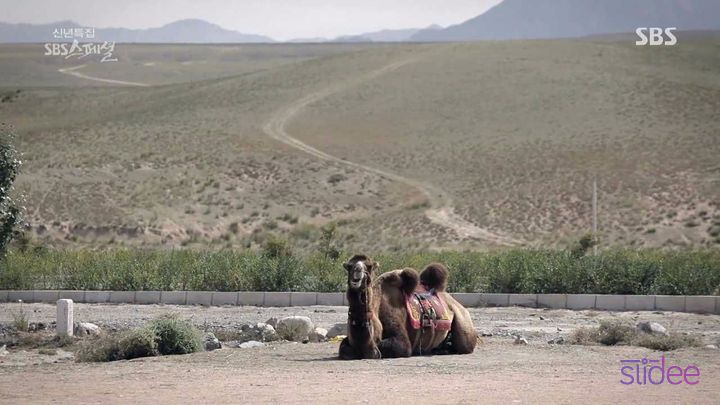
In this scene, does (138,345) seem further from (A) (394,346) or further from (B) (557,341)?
(B) (557,341)

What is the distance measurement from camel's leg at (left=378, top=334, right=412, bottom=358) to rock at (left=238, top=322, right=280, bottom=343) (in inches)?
141

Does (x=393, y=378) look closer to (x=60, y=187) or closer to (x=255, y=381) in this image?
(x=255, y=381)

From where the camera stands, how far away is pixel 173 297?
24469 millimetres

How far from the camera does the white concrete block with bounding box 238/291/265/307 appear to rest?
79.4 ft

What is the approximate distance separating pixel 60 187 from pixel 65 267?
31.9 m

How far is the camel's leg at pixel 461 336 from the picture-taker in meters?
15.0

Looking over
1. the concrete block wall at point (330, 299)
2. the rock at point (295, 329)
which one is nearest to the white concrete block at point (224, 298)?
the concrete block wall at point (330, 299)

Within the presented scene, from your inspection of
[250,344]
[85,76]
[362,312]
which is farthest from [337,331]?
[85,76]

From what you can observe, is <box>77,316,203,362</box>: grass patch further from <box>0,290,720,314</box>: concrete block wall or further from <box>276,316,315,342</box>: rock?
<box>0,290,720,314</box>: concrete block wall

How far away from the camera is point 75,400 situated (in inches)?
442

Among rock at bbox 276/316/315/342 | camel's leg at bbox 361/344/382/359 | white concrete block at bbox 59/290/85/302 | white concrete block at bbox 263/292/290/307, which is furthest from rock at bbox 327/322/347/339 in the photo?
white concrete block at bbox 59/290/85/302

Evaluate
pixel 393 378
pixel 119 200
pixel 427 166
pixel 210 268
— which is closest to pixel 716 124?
pixel 427 166

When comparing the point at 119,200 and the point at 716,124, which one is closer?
the point at 119,200

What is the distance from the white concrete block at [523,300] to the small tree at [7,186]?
9.74m
